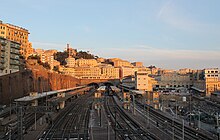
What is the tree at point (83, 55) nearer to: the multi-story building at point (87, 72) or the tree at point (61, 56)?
the tree at point (61, 56)

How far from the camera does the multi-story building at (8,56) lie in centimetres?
4344

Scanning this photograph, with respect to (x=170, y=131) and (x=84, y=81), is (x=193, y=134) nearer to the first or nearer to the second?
(x=170, y=131)

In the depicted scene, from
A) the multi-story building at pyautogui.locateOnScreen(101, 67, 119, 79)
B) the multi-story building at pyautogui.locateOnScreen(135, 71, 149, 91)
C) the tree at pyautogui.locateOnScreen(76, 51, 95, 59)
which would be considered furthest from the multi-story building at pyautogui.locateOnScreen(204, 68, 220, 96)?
the tree at pyautogui.locateOnScreen(76, 51, 95, 59)

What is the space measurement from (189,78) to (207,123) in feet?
248

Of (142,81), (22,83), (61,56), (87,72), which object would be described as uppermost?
(61,56)

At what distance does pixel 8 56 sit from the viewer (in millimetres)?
46406

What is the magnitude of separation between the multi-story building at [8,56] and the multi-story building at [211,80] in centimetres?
4211

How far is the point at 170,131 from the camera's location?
23781mm

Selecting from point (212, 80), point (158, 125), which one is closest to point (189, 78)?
point (212, 80)

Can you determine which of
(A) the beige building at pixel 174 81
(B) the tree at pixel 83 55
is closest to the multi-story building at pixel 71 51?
(B) the tree at pixel 83 55

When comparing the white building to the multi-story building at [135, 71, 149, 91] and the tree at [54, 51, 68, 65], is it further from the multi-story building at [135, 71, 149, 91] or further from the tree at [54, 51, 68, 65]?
the tree at [54, 51, 68, 65]

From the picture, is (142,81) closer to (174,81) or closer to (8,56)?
(8,56)

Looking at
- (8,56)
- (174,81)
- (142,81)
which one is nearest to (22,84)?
(8,56)

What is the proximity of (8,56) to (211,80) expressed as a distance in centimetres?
4847
